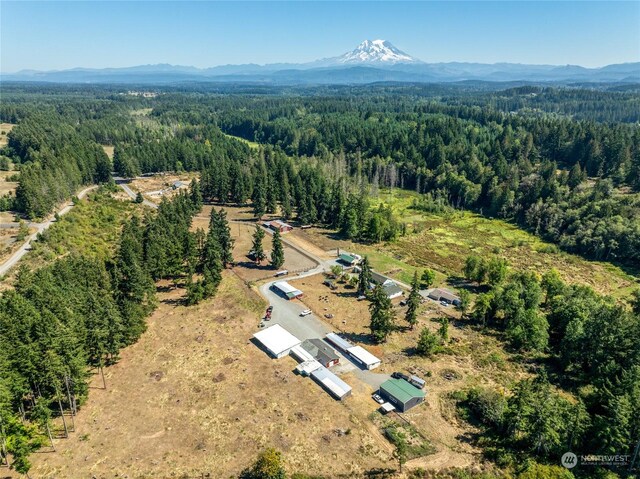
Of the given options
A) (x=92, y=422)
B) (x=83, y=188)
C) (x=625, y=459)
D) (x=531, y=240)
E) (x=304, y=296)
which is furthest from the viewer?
(x=83, y=188)

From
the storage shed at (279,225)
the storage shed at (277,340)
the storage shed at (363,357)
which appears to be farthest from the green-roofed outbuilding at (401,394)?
the storage shed at (279,225)

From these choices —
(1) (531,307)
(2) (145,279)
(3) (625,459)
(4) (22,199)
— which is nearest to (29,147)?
(4) (22,199)

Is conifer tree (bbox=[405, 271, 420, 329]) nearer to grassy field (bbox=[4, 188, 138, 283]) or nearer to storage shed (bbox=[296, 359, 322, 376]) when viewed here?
storage shed (bbox=[296, 359, 322, 376])

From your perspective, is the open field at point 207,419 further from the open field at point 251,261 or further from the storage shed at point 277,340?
the open field at point 251,261

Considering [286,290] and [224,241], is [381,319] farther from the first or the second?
[224,241]

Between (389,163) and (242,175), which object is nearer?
(242,175)

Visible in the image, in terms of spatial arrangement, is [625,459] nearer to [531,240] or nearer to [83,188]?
[531,240]

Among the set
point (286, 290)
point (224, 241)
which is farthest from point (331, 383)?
point (224, 241)

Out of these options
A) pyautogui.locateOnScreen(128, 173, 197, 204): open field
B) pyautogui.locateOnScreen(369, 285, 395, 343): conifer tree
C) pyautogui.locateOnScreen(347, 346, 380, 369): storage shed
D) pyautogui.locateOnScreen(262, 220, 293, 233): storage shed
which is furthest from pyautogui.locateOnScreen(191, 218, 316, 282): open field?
pyautogui.locateOnScreen(347, 346, 380, 369): storage shed
